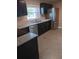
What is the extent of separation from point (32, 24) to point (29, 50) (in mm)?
271

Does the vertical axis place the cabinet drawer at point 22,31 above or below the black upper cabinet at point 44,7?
below

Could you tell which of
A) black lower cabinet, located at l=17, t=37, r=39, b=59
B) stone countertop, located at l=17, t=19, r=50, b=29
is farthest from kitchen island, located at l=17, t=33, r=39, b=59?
stone countertop, located at l=17, t=19, r=50, b=29

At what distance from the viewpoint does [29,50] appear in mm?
1049

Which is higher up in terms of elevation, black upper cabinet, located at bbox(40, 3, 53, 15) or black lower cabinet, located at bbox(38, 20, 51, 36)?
black upper cabinet, located at bbox(40, 3, 53, 15)

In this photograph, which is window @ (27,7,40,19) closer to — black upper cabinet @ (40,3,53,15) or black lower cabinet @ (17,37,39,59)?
black upper cabinet @ (40,3,53,15)

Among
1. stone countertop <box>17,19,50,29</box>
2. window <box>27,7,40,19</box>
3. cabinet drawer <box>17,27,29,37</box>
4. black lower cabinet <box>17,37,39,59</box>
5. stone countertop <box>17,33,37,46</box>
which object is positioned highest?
window <box>27,7,40,19</box>

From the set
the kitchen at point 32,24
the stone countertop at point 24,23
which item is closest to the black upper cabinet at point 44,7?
the kitchen at point 32,24

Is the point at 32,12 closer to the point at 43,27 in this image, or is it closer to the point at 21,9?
the point at 21,9

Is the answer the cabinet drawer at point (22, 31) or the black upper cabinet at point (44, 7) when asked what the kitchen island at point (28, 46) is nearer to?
the cabinet drawer at point (22, 31)

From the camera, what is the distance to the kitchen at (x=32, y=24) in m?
0.94

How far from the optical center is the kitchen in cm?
94
